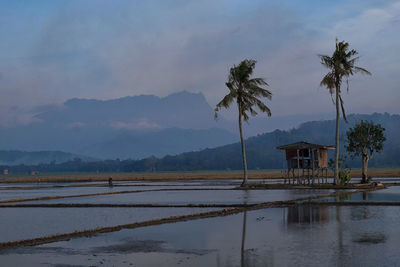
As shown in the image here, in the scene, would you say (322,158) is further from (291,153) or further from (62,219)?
(62,219)

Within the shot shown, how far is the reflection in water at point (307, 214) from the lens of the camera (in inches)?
873

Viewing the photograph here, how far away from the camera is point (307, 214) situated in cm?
2458

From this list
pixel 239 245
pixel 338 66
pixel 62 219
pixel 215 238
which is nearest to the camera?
pixel 239 245

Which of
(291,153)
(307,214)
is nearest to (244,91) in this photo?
(291,153)

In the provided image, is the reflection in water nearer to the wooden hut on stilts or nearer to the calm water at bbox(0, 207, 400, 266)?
the calm water at bbox(0, 207, 400, 266)

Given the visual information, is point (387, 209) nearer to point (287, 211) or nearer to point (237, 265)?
point (287, 211)

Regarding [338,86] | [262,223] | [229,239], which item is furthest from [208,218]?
[338,86]

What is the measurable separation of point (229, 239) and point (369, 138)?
47.5 m

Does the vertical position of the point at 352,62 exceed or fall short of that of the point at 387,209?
it exceeds it

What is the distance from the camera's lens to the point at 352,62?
2025 inches

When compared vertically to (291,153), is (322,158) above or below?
below

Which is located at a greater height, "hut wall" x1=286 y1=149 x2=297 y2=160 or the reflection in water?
"hut wall" x1=286 y1=149 x2=297 y2=160

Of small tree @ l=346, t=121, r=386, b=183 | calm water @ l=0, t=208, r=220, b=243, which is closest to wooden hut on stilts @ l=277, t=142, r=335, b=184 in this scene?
small tree @ l=346, t=121, r=386, b=183

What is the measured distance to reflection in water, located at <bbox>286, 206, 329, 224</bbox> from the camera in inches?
873
